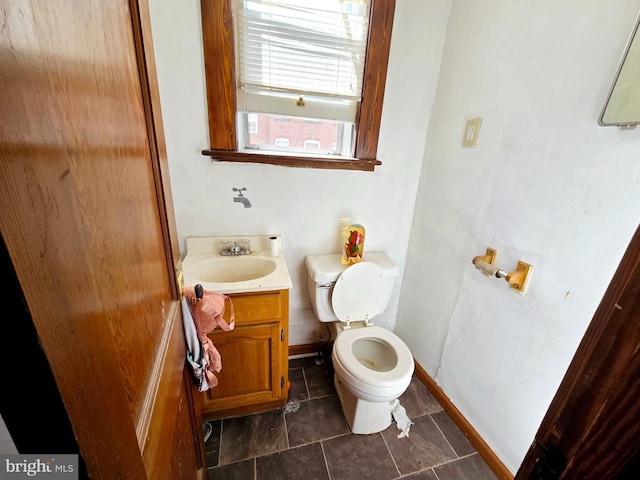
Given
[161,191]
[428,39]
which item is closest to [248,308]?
[161,191]

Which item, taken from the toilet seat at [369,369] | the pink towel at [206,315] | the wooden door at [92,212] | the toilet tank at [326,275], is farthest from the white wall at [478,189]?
the wooden door at [92,212]

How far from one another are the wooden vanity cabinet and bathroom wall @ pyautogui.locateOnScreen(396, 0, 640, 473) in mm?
886

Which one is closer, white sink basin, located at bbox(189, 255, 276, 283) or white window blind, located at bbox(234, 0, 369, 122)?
white window blind, located at bbox(234, 0, 369, 122)

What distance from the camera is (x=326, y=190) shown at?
146 cm

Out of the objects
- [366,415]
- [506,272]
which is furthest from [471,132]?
[366,415]

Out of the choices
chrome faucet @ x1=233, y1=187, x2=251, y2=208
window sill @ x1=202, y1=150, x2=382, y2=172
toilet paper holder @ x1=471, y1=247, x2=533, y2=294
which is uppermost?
window sill @ x1=202, y1=150, x2=382, y2=172

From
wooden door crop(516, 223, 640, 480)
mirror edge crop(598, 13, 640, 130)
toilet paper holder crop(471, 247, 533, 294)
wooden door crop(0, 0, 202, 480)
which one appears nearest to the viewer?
wooden door crop(0, 0, 202, 480)

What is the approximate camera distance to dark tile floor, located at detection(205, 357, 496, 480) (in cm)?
116

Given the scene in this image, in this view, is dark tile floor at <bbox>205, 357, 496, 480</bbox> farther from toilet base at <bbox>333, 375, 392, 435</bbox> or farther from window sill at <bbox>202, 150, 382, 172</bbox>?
window sill at <bbox>202, 150, 382, 172</bbox>

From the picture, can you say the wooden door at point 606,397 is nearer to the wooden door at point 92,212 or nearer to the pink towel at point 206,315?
the wooden door at point 92,212

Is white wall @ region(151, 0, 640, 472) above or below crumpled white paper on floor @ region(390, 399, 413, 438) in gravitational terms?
above

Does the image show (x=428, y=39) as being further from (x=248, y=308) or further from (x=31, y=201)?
(x=31, y=201)

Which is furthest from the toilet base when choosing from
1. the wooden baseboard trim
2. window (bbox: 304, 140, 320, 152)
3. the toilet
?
window (bbox: 304, 140, 320, 152)

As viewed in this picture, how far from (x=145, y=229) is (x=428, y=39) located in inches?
62.2
